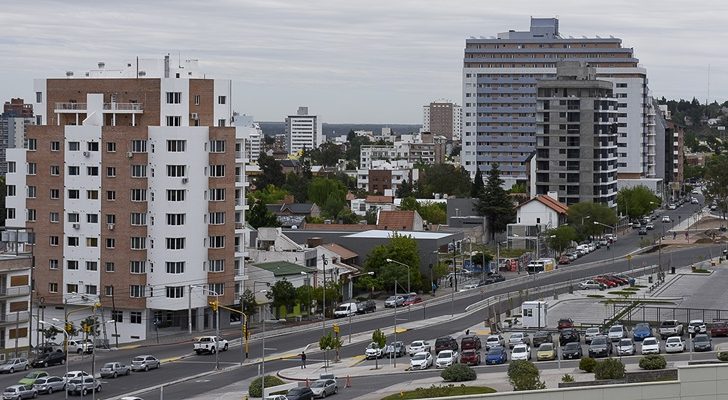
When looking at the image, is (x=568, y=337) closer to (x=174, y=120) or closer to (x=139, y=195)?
(x=139, y=195)

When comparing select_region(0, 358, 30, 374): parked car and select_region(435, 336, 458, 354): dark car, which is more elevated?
select_region(435, 336, 458, 354): dark car

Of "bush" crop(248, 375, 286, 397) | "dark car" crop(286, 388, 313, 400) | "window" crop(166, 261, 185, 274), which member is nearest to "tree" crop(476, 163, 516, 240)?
"window" crop(166, 261, 185, 274)

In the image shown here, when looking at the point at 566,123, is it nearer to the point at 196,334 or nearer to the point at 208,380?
the point at 196,334

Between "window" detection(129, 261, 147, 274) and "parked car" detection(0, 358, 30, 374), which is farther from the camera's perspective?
"window" detection(129, 261, 147, 274)

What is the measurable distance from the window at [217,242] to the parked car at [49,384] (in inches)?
1154

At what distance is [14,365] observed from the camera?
75.8 m

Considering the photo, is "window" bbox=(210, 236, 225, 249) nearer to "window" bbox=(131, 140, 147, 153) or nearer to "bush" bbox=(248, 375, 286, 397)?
"window" bbox=(131, 140, 147, 153)

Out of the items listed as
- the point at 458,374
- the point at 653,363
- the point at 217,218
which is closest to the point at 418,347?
the point at 458,374

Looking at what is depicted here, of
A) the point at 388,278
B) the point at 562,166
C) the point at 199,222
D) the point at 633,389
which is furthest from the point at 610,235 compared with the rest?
the point at 633,389

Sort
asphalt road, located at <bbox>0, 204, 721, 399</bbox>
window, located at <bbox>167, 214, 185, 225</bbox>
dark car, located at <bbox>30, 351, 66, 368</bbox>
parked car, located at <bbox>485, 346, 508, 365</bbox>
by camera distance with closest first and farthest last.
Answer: asphalt road, located at <bbox>0, 204, 721, 399</bbox> < parked car, located at <bbox>485, 346, 508, 365</bbox> < dark car, located at <bbox>30, 351, 66, 368</bbox> < window, located at <bbox>167, 214, 185, 225</bbox>

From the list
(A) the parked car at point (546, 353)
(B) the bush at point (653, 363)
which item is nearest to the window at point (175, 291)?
(A) the parked car at point (546, 353)

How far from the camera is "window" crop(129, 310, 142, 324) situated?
94438 millimetres

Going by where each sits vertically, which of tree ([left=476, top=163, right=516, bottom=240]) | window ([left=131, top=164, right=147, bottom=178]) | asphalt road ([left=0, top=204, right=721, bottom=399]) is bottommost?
asphalt road ([left=0, top=204, right=721, bottom=399])

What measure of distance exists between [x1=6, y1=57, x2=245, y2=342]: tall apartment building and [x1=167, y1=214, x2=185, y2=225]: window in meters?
0.09
